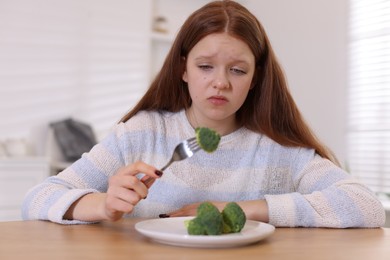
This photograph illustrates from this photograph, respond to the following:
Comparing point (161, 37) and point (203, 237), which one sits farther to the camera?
point (161, 37)

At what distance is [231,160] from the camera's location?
160 centimetres

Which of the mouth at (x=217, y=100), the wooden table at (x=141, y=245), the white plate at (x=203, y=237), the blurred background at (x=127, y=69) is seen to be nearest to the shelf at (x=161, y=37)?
the blurred background at (x=127, y=69)

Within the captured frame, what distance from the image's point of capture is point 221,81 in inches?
55.2

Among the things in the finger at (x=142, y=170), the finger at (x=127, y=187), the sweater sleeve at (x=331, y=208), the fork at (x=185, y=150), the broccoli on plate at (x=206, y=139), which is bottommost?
the sweater sleeve at (x=331, y=208)

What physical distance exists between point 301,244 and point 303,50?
10.9 feet

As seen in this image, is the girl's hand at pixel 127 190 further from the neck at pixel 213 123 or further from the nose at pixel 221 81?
the neck at pixel 213 123

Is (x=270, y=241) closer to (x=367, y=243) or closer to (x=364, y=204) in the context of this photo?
(x=367, y=243)

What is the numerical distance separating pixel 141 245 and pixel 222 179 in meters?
0.62

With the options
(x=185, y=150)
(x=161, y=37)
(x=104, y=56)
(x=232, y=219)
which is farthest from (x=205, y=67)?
(x=161, y=37)

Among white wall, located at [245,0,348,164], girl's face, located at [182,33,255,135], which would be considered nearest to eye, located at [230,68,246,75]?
girl's face, located at [182,33,255,135]

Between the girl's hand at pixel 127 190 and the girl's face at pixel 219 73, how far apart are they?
369 mm

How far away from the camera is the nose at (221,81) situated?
140 cm

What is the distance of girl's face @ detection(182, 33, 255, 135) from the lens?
1423 millimetres

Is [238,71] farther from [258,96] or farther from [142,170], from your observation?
[142,170]
